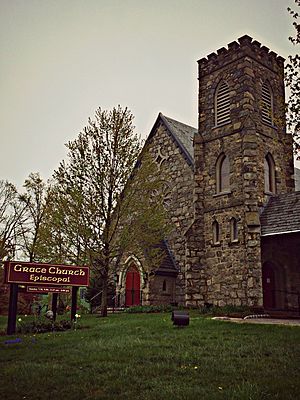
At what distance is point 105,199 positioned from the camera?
739 inches

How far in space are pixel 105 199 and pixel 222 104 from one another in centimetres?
793

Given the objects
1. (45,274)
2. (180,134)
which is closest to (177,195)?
(180,134)

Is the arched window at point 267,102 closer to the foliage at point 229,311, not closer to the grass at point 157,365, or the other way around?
the foliage at point 229,311

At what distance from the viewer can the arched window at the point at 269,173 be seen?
21547mm

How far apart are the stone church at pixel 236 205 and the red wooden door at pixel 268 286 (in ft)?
0.15

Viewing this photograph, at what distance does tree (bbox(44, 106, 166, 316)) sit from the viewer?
715 inches

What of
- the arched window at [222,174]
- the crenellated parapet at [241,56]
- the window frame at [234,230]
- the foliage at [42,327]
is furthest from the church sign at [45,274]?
the crenellated parapet at [241,56]

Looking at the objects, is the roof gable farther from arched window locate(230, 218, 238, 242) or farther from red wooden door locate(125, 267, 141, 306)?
red wooden door locate(125, 267, 141, 306)

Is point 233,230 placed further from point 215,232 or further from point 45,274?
point 45,274

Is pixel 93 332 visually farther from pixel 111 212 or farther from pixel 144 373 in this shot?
pixel 111 212

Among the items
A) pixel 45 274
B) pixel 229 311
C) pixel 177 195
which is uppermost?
pixel 177 195

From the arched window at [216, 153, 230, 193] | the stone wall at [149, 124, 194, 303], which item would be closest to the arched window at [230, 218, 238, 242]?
the arched window at [216, 153, 230, 193]

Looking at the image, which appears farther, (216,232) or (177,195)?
(177,195)

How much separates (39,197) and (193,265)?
12357mm
